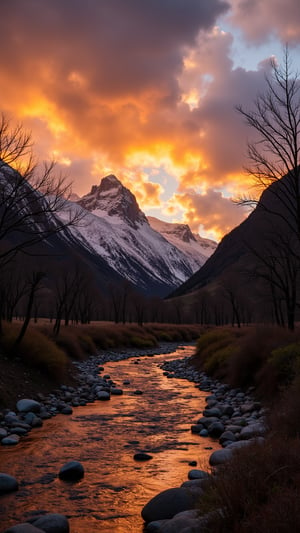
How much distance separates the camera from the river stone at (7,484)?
689 cm

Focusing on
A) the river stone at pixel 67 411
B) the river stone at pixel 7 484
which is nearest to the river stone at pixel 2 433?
the river stone at pixel 7 484

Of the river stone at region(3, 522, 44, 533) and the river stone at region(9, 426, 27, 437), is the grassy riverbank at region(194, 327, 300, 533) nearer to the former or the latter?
the river stone at region(3, 522, 44, 533)

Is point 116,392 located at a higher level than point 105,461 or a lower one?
lower

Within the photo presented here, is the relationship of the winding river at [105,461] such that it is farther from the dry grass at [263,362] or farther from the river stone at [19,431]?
the dry grass at [263,362]

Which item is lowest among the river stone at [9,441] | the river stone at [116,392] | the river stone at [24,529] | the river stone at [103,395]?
the river stone at [116,392]

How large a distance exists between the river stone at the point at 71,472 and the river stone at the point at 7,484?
92cm

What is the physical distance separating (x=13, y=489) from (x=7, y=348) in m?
9.66

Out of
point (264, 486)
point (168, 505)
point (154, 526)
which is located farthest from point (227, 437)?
point (264, 486)

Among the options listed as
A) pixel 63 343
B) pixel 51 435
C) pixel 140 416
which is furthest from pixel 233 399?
pixel 63 343

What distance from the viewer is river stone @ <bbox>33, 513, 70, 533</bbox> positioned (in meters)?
5.32

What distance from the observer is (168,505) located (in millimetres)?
5824

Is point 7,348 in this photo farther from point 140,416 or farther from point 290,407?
point 290,407

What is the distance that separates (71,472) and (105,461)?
124 centimetres

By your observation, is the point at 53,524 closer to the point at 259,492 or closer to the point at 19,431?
the point at 259,492
